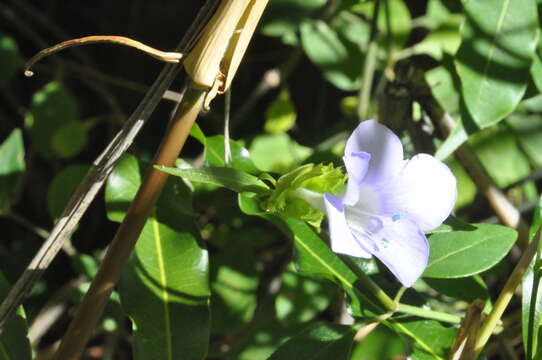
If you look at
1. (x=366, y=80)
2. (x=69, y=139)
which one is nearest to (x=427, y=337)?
(x=366, y=80)

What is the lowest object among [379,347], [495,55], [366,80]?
[379,347]

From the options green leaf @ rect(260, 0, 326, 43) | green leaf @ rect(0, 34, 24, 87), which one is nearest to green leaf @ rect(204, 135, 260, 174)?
green leaf @ rect(260, 0, 326, 43)

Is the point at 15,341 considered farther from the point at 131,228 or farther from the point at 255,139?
the point at 255,139

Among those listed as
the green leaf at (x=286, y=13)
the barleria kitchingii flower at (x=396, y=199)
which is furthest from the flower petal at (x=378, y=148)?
the green leaf at (x=286, y=13)

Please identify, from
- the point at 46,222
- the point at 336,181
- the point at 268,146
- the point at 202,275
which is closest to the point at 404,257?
the point at 336,181

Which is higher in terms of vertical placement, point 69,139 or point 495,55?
point 495,55
